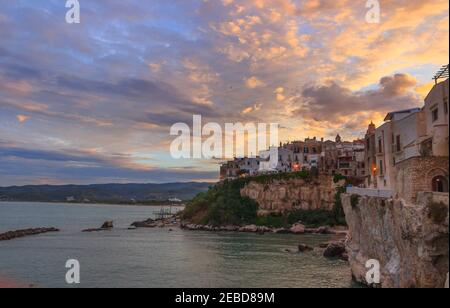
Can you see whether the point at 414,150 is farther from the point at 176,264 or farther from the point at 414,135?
the point at 176,264

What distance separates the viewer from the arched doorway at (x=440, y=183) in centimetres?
2163

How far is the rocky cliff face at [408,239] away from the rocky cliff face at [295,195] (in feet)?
198

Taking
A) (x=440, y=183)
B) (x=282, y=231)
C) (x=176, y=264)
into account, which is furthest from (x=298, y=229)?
(x=440, y=183)

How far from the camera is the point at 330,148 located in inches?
3883

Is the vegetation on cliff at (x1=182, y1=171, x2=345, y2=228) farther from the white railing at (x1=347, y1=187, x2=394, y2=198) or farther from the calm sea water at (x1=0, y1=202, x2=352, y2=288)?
the white railing at (x1=347, y1=187, x2=394, y2=198)

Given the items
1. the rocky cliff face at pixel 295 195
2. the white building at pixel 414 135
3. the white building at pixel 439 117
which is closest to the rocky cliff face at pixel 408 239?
the white building at pixel 414 135

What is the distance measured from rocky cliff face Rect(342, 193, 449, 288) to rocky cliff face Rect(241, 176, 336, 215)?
60.3 metres

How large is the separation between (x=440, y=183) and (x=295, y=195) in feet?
227

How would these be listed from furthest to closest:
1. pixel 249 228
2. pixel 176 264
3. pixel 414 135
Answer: pixel 249 228 < pixel 176 264 < pixel 414 135

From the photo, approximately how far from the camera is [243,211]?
91062 millimetres

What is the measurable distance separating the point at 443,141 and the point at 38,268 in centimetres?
3944
